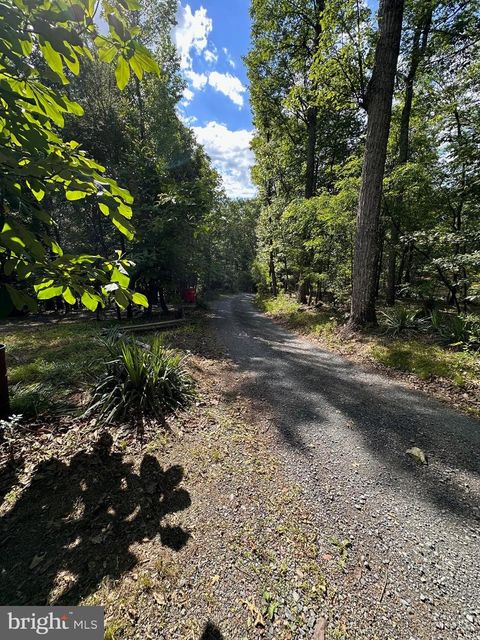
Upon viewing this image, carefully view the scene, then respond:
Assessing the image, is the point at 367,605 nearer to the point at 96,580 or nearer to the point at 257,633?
the point at 257,633

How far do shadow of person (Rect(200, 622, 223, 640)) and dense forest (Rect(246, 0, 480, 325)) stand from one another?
538 centimetres

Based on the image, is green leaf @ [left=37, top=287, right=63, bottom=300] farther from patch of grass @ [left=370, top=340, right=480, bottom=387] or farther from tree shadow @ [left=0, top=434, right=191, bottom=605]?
patch of grass @ [left=370, top=340, right=480, bottom=387]

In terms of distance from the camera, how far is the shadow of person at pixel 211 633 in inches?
45.5

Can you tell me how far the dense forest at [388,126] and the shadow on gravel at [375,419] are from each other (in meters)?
2.32

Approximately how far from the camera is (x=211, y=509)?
5.93 ft

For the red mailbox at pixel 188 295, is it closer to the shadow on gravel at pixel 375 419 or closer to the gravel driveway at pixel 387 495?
the shadow on gravel at pixel 375 419

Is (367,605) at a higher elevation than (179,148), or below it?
below

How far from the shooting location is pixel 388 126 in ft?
16.5

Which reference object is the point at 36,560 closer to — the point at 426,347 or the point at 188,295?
the point at 426,347

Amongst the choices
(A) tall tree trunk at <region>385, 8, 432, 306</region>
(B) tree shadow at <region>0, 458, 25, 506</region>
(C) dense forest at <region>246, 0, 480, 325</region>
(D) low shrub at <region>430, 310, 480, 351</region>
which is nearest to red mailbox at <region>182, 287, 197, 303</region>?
(C) dense forest at <region>246, 0, 480, 325</region>

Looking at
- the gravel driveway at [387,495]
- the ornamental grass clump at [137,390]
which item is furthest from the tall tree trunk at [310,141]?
the ornamental grass clump at [137,390]

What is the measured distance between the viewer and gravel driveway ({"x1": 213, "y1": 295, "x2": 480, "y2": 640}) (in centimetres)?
126

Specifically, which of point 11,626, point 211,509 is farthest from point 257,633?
point 11,626

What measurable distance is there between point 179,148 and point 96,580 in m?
15.1
